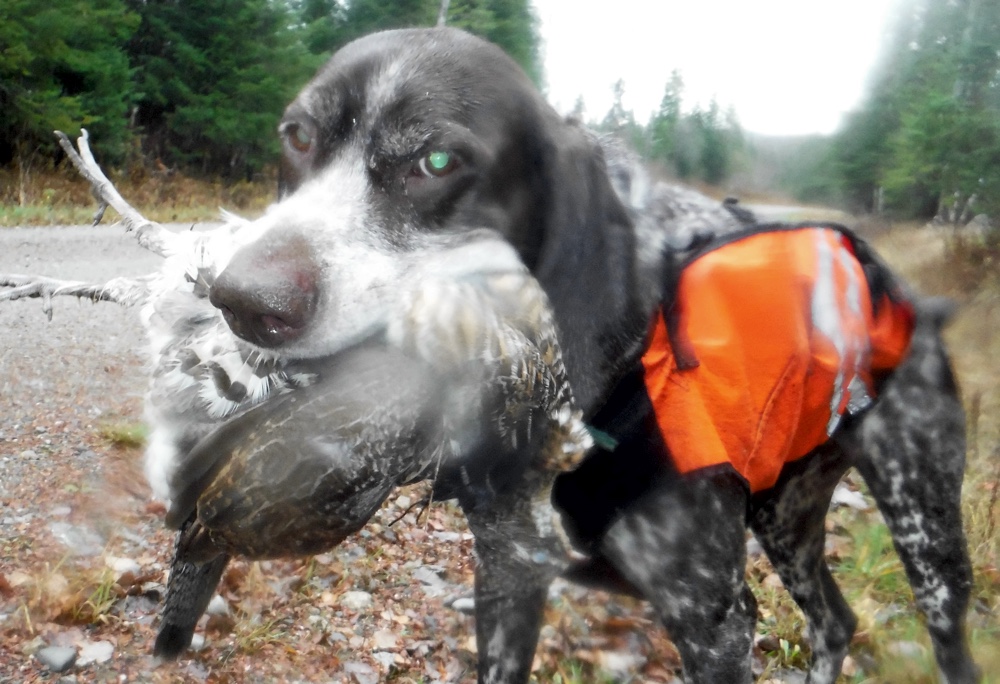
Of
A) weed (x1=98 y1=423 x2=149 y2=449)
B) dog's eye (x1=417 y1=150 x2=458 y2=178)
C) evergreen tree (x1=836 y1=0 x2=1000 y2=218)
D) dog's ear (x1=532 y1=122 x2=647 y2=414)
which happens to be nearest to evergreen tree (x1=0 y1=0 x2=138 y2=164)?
weed (x1=98 y1=423 x2=149 y2=449)

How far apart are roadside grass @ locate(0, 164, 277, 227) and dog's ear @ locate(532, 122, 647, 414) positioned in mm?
4163

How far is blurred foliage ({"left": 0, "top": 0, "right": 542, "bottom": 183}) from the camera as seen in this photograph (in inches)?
250

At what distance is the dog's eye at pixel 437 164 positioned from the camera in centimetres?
204

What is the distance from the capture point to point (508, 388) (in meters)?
1.41

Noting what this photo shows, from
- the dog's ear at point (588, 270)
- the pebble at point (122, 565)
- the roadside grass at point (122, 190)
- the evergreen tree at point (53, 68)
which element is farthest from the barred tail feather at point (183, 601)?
the evergreen tree at point (53, 68)

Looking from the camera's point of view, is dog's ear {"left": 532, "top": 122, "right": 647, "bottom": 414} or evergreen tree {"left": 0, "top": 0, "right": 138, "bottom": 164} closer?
dog's ear {"left": 532, "top": 122, "right": 647, "bottom": 414}

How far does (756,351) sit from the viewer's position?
79.7 inches

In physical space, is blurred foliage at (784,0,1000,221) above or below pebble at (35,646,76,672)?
above

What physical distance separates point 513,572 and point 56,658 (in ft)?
4.05

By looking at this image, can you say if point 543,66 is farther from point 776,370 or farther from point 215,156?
point 215,156

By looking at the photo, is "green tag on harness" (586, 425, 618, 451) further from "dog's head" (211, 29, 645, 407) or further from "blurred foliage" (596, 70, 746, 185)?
"blurred foliage" (596, 70, 746, 185)

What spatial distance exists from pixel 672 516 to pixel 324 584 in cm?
152

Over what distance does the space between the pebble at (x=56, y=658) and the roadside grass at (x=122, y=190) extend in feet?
13.4

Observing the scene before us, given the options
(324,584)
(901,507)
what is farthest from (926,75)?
(324,584)
